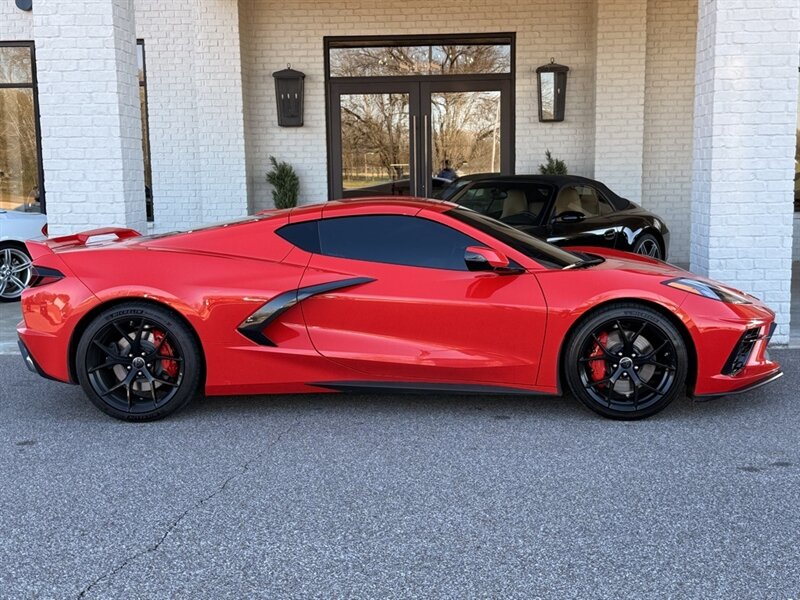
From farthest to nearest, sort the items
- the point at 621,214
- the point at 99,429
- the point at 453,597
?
the point at 621,214
the point at 99,429
the point at 453,597

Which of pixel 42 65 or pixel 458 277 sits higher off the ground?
pixel 42 65

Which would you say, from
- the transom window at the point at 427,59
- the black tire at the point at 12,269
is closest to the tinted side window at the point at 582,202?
the transom window at the point at 427,59

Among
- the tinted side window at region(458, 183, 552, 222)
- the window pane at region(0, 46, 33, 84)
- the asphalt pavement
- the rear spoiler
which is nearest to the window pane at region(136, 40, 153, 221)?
the window pane at region(0, 46, 33, 84)

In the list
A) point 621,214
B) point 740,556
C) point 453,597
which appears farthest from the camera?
point 621,214

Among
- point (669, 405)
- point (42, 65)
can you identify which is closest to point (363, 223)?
point (669, 405)

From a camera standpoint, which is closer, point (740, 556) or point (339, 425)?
point (740, 556)

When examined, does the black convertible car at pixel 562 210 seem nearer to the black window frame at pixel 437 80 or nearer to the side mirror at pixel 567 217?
the side mirror at pixel 567 217

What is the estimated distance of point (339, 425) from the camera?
5.23 m

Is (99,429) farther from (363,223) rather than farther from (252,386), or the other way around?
(363,223)

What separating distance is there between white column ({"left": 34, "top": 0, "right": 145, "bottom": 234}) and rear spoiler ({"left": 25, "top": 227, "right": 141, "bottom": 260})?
1730mm

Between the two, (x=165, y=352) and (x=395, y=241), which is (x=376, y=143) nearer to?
(x=395, y=241)

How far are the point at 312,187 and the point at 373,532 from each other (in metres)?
10.0

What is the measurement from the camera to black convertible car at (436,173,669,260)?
8844mm

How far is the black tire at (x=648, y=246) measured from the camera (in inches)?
386
